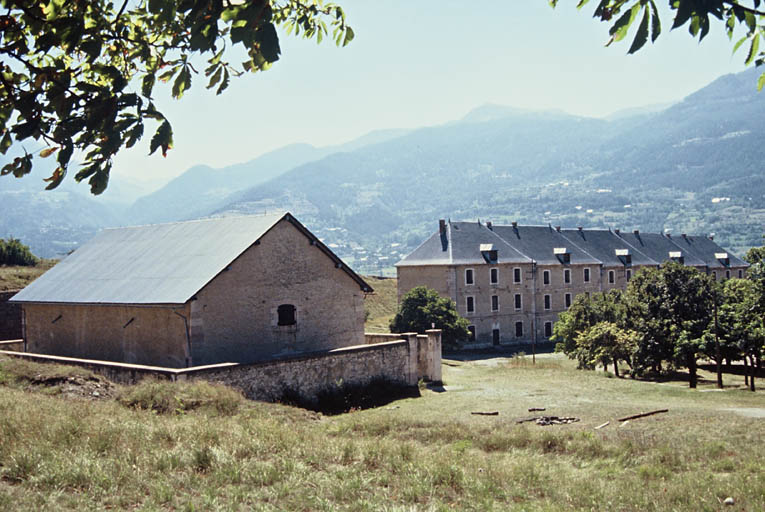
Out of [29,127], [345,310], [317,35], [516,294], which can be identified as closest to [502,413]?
[345,310]

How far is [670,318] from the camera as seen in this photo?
32.1 metres

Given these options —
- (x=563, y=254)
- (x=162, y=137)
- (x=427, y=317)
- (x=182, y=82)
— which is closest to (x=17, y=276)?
(x=427, y=317)

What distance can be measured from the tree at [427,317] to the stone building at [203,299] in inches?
714

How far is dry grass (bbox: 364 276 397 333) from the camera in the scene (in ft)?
189

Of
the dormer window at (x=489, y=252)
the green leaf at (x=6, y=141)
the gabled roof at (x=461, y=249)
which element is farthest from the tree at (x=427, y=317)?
the green leaf at (x=6, y=141)

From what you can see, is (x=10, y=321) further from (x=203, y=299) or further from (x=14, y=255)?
(x=203, y=299)

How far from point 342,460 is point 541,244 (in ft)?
200

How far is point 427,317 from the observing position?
1816 inches

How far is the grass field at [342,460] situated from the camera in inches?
303

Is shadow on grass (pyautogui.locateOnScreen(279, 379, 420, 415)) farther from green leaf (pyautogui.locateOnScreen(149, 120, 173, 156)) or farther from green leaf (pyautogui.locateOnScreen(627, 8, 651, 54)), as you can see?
green leaf (pyautogui.locateOnScreen(627, 8, 651, 54))

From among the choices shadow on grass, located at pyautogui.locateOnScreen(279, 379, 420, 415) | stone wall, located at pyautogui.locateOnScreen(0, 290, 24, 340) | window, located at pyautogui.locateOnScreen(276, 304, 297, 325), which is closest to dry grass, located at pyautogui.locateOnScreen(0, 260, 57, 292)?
stone wall, located at pyautogui.locateOnScreen(0, 290, 24, 340)

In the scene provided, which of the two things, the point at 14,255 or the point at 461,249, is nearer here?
the point at 14,255

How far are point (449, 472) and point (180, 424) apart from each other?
15.9 feet

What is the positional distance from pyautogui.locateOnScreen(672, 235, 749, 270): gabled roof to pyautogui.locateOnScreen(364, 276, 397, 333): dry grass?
129 feet
